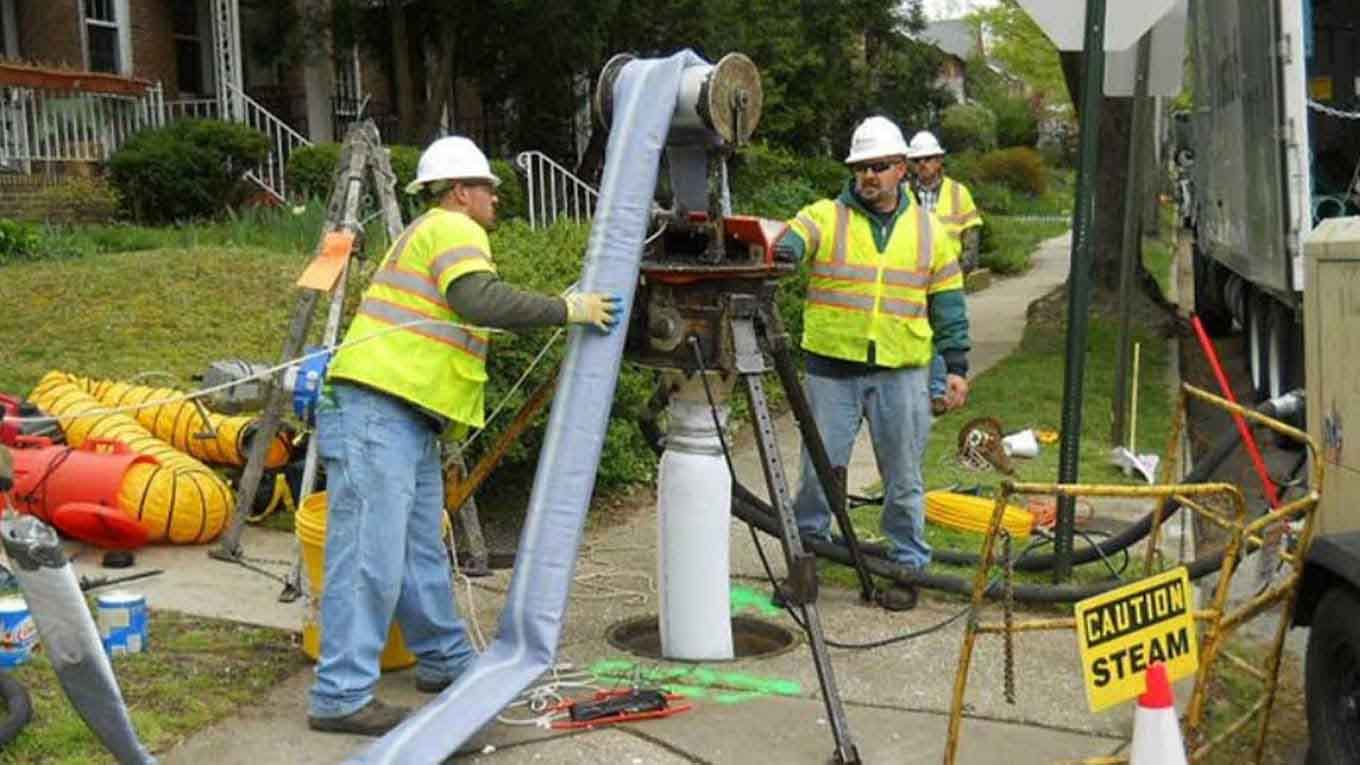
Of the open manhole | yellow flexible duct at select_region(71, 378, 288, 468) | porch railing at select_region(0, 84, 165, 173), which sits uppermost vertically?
porch railing at select_region(0, 84, 165, 173)

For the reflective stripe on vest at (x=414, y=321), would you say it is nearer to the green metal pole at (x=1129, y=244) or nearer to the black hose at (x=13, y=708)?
the black hose at (x=13, y=708)

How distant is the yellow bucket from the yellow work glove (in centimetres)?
115

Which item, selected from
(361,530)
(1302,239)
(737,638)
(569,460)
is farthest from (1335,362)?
(1302,239)

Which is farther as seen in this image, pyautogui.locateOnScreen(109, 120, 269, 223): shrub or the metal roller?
pyautogui.locateOnScreen(109, 120, 269, 223): shrub

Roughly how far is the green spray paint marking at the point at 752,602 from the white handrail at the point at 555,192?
1100cm

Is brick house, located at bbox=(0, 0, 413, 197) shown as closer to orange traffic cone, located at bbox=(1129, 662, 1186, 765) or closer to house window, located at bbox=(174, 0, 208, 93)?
house window, located at bbox=(174, 0, 208, 93)

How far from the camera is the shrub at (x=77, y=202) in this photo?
1555cm

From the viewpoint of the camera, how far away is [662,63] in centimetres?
566

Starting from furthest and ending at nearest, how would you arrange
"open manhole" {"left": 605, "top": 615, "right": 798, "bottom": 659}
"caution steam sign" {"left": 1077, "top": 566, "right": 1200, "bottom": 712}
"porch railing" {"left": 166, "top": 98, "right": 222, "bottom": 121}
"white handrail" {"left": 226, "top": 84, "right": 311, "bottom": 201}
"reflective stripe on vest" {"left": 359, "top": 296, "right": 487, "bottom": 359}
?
"porch railing" {"left": 166, "top": 98, "right": 222, "bottom": 121} → "white handrail" {"left": 226, "top": 84, "right": 311, "bottom": 201} → "open manhole" {"left": 605, "top": 615, "right": 798, "bottom": 659} → "reflective stripe on vest" {"left": 359, "top": 296, "right": 487, "bottom": 359} → "caution steam sign" {"left": 1077, "top": 566, "right": 1200, "bottom": 712}

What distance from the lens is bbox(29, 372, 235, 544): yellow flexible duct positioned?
7.03 metres

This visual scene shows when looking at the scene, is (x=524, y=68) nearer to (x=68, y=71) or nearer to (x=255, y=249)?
(x=68, y=71)

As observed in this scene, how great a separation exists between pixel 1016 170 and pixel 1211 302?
3167 cm

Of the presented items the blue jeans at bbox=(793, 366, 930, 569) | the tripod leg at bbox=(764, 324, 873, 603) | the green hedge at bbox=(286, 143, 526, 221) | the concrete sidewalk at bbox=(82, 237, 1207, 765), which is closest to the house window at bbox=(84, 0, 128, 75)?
the green hedge at bbox=(286, 143, 526, 221)

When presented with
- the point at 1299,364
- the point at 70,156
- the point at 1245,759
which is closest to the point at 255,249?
the point at 70,156
